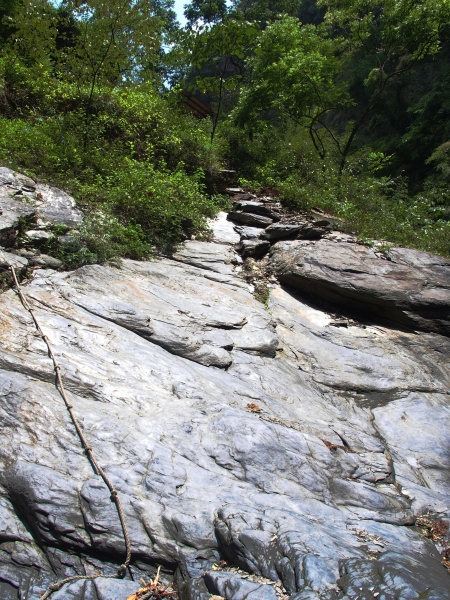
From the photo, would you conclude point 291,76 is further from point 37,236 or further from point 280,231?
point 37,236

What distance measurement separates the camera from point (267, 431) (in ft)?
11.6

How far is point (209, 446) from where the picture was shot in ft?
10.7

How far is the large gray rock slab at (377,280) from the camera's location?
20.6ft

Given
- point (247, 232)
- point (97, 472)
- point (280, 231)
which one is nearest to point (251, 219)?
point (247, 232)

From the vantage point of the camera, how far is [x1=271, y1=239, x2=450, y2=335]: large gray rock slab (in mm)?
6281

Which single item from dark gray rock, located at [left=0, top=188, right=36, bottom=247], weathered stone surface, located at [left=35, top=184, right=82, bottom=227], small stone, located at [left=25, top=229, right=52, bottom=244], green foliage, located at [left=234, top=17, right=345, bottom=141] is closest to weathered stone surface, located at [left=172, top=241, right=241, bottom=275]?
weathered stone surface, located at [left=35, top=184, right=82, bottom=227]

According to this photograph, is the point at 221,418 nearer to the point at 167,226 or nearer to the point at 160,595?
the point at 160,595

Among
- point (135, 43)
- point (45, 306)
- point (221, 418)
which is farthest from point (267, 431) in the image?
point (135, 43)

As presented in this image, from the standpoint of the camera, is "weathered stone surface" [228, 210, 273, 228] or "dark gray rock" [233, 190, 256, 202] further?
"dark gray rock" [233, 190, 256, 202]

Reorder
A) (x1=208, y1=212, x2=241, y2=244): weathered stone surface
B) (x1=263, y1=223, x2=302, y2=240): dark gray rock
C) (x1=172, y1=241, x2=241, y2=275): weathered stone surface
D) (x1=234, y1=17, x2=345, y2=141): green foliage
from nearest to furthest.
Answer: (x1=172, y1=241, x2=241, y2=275): weathered stone surface
(x1=263, y1=223, x2=302, y2=240): dark gray rock
(x1=208, y1=212, x2=241, y2=244): weathered stone surface
(x1=234, y1=17, x2=345, y2=141): green foliage

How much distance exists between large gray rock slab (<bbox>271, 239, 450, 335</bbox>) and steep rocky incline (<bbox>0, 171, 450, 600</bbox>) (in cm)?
3

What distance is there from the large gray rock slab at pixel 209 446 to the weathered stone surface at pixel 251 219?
125 inches

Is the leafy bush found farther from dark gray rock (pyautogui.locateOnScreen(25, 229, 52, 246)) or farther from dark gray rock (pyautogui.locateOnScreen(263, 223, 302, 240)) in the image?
dark gray rock (pyautogui.locateOnScreen(263, 223, 302, 240))

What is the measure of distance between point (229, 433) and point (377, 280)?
4.10 m
